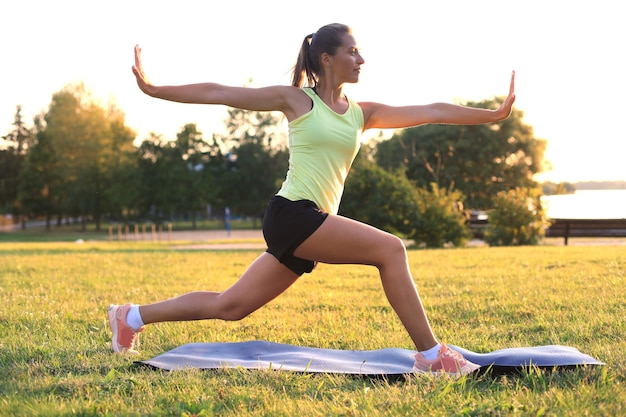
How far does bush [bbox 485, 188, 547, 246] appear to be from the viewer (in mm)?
20031

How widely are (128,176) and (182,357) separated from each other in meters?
47.4

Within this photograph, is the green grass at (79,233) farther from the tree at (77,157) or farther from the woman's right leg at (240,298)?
the woman's right leg at (240,298)

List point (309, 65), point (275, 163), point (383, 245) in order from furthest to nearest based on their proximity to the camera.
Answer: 1. point (275, 163)
2. point (309, 65)
3. point (383, 245)

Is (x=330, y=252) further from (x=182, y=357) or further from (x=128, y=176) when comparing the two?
(x=128, y=176)

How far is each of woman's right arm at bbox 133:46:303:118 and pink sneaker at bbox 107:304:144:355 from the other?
62.2 inches

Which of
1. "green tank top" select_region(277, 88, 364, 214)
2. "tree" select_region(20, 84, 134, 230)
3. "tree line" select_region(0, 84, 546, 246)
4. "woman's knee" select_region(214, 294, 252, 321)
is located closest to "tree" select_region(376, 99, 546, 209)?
"tree line" select_region(0, 84, 546, 246)

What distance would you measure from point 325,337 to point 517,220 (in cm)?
1575

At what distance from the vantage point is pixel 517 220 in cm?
2003

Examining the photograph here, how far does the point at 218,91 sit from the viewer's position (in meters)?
3.91

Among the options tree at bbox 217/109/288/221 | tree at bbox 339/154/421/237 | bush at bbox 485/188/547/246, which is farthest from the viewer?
tree at bbox 217/109/288/221

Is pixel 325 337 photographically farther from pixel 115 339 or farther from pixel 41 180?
pixel 41 180

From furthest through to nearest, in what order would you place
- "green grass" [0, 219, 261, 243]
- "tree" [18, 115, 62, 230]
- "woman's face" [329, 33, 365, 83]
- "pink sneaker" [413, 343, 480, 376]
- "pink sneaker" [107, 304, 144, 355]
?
"tree" [18, 115, 62, 230] < "green grass" [0, 219, 261, 243] < "pink sneaker" [107, 304, 144, 355] < "woman's face" [329, 33, 365, 83] < "pink sneaker" [413, 343, 480, 376]

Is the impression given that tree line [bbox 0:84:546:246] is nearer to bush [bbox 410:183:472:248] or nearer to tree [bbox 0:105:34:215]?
tree [bbox 0:105:34:215]

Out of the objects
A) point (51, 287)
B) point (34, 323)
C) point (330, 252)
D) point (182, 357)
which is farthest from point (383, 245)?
point (51, 287)
